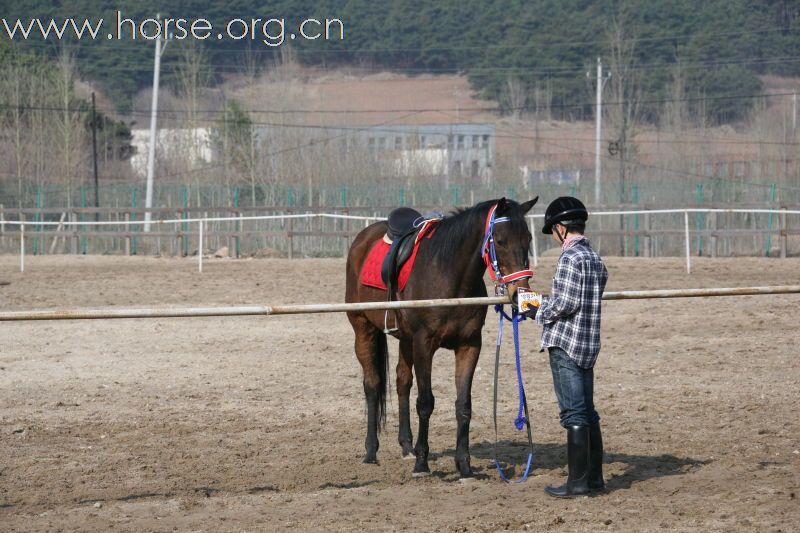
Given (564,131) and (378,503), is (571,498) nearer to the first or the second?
(378,503)

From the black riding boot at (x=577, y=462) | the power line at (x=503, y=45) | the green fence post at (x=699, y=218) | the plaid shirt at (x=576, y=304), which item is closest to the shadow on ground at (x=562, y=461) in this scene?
the black riding boot at (x=577, y=462)

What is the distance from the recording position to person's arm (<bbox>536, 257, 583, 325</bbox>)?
586cm

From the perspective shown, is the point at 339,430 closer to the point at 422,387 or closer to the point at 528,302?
the point at 422,387

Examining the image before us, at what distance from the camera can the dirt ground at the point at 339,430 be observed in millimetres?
5844

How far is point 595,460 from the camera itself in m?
6.18

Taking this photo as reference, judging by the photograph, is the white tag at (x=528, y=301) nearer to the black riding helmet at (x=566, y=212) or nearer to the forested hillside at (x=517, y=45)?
the black riding helmet at (x=566, y=212)

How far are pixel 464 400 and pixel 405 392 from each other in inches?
38.1

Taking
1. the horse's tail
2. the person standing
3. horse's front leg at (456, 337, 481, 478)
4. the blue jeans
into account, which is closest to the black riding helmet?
the person standing

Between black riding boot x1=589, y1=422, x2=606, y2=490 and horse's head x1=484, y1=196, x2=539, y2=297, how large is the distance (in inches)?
40.2

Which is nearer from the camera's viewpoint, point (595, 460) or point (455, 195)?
point (595, 460)

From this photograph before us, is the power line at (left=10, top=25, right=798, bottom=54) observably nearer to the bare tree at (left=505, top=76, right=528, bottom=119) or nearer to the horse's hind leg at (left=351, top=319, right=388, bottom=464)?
the bare tree at (left=505, top=76, right=528, bottom=119)

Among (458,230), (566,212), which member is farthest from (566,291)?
(458,230)

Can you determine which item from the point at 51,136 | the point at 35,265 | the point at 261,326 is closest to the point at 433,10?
the point at 51,136

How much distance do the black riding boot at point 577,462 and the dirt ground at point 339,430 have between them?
140 mm
